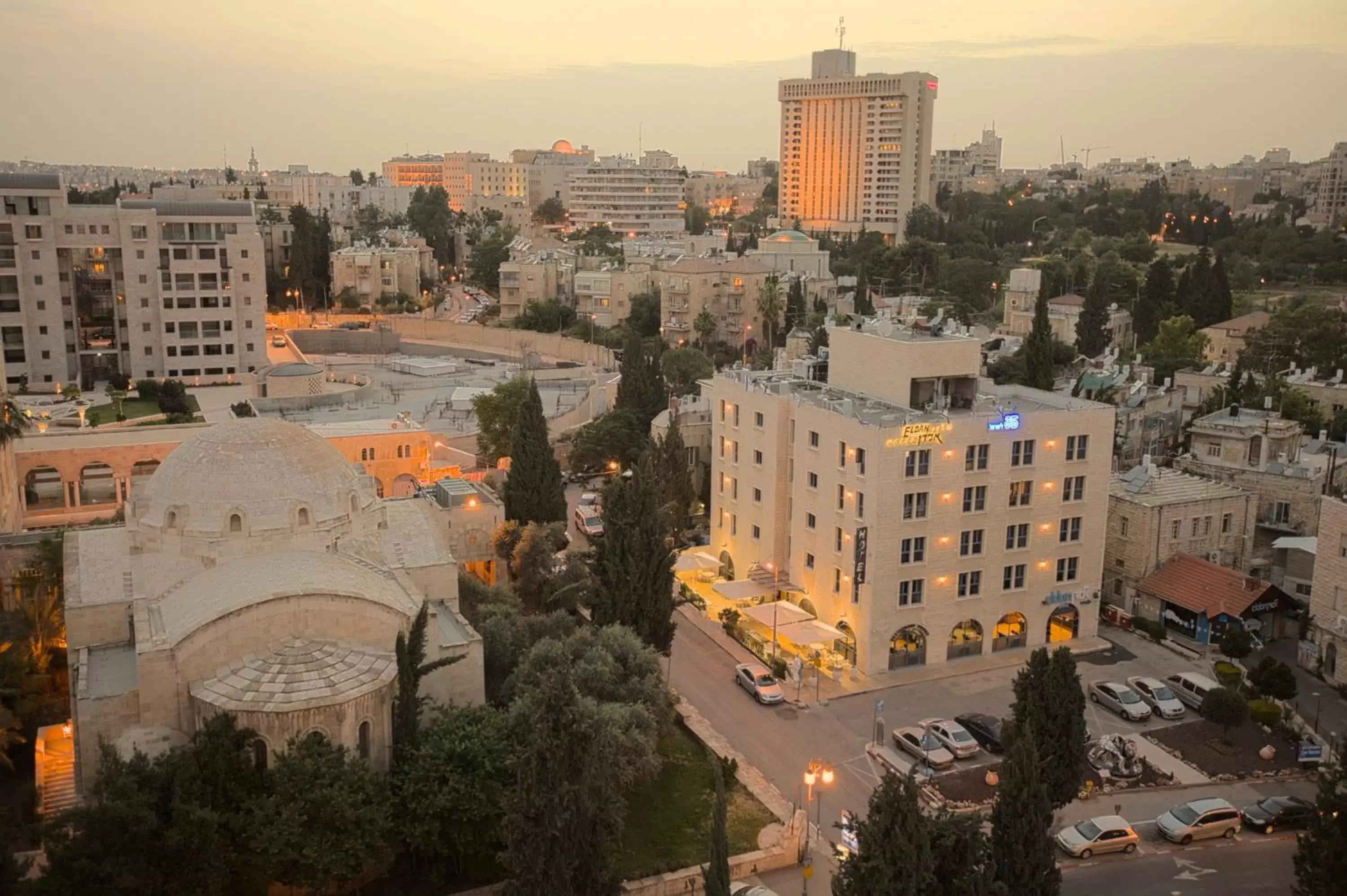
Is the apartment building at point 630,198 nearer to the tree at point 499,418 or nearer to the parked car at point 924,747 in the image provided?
the tree at point 499,418

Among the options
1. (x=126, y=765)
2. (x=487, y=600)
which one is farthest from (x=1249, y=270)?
(x=126, y=765)

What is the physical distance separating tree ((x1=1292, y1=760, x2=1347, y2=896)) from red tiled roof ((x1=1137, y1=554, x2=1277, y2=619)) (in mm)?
18488

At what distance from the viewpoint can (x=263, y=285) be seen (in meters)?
88.9

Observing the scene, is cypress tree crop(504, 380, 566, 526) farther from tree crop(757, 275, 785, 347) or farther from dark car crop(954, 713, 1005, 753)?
tree crop(757, 275, 785, 347)

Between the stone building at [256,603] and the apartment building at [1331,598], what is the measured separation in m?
30.6

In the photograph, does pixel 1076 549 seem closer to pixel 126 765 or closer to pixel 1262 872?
pixel 1262 872

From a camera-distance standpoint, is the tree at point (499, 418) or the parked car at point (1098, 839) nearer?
the parked car at point (1098, 839)

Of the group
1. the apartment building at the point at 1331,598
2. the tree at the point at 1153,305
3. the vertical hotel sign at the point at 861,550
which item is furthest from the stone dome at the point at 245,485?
the tree at the point at 1153,305

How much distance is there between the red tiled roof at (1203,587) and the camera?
140 feet

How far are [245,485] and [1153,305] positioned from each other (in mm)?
83771

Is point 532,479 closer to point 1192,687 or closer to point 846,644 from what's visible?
point 846,644

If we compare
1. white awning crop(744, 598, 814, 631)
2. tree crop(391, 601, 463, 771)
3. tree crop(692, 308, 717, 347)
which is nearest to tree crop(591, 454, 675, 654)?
white awning crop(744, 598, 814, 631)

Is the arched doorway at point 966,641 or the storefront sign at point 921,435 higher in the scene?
the storefront sign at point 921,435

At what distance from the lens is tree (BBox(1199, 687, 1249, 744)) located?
34.4 meters
